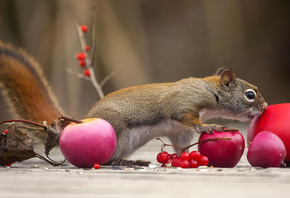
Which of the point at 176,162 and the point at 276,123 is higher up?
the point at 276,123

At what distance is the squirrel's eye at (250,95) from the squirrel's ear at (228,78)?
8 cm

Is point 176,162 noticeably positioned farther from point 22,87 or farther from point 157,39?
→ point 157,39

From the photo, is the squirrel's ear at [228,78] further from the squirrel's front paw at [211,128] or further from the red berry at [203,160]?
the red berry at [203,160]

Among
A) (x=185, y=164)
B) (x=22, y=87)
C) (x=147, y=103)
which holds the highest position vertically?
(x=22, y=87)

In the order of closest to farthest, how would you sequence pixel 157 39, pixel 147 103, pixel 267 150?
1. pixel 267 150
2. pixel 147 103
3. pixel 157 39

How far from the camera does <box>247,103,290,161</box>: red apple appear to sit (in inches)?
64.4

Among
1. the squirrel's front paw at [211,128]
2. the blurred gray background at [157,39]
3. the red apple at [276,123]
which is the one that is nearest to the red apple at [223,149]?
the squirrel's front paw at [211,128]

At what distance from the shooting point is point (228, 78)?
1.92 metres

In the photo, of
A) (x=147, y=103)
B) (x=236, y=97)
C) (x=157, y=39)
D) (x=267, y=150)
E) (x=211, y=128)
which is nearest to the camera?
(x=267, y=150)

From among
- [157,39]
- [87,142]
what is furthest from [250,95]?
[157,39]

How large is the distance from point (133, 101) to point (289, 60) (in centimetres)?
312

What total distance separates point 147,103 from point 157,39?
2.65 metres

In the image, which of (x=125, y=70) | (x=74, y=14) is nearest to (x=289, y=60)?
(x=125, y=70)

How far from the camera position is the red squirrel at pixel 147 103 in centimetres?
179
